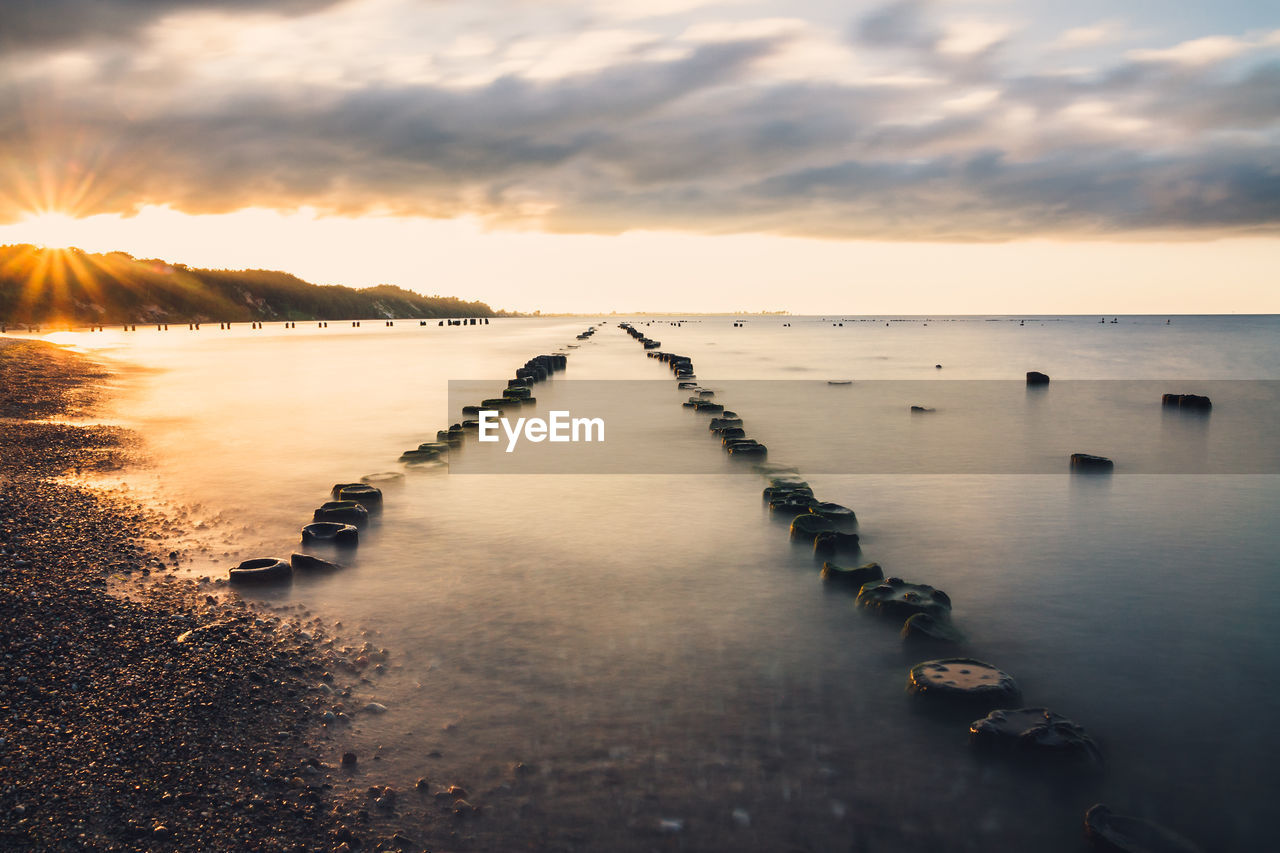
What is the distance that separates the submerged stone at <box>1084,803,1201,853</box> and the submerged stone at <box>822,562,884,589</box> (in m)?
3.49

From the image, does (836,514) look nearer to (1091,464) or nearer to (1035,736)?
(1035,736)

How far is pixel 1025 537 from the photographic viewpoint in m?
9.52

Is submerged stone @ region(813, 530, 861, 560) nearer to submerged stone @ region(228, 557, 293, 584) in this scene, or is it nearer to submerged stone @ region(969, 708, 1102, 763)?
submerged stone @ region(969, 708, 1102, 763)

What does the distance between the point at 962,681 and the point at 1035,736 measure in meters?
0.66

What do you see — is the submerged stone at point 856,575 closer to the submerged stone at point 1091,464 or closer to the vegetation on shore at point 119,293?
the submerged stone at point 1091,464

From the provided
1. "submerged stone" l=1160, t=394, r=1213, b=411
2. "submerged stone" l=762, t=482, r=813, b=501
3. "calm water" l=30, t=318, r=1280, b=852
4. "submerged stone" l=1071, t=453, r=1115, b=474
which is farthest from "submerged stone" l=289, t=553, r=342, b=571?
"submerged stone" l=1160, t=394, r=1213, b=411

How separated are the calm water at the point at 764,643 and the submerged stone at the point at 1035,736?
126 millimetres

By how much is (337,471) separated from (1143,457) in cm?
1498

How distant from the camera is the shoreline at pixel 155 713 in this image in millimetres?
3746

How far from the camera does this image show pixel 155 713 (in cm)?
476

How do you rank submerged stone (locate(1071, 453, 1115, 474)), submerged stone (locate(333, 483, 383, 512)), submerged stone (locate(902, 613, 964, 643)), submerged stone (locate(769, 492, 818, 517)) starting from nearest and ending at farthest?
submerged stone (locate(902, 613, 964, 643)) < submerged stone (locate(769, 492, 818, 517)) < submerged stone (locate(333, 483, 383, 512)) < submerged stone (locate(1071, 453, 1115, 474))

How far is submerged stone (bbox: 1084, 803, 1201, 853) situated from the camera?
3.73 metres

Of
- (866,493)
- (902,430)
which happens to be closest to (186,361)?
(902,430)

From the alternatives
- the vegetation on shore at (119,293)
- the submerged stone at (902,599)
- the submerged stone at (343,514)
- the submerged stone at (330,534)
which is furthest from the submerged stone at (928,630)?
the vegetation on shore at (119,293)
